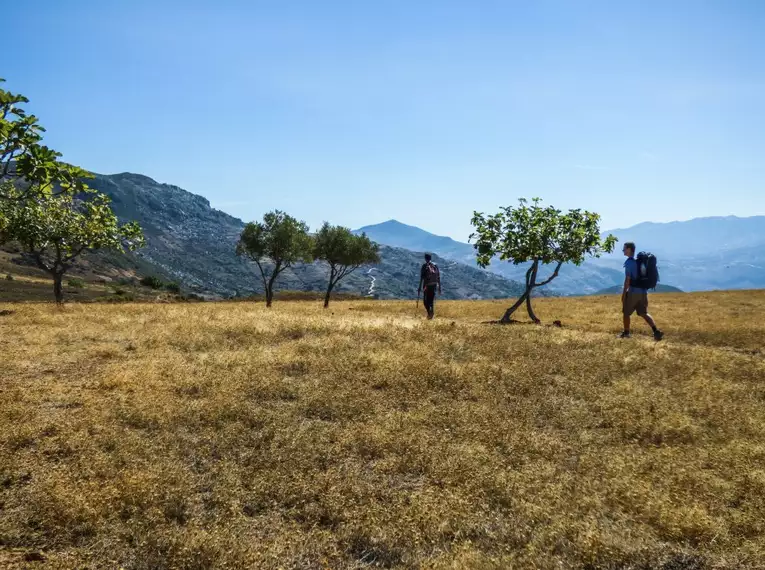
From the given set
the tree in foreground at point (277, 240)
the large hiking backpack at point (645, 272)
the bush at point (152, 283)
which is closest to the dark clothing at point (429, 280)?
the large hiking backpack at point (645, 272)

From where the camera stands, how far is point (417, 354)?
16312 millimetres

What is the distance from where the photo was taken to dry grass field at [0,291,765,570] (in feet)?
21.6

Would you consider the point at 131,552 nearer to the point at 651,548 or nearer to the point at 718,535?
the point at 651,548

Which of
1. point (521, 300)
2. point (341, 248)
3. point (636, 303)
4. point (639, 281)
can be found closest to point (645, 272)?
point (639, 281)

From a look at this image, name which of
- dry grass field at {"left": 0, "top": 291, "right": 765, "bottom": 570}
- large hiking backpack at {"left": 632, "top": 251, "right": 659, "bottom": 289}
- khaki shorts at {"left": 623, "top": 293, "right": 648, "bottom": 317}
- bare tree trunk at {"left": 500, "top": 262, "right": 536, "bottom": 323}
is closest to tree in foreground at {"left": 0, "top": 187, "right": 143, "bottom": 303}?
dry grass field at {"left": 0, "top": 291, "right": 765, "bottom": 570}

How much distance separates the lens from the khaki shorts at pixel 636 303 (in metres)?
21.7

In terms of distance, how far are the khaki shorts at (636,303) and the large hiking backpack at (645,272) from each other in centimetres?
47

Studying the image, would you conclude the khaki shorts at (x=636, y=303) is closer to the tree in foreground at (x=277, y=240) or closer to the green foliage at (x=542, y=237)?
the green foliage at (x=542, y=237)

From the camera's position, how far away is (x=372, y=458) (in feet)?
30.0

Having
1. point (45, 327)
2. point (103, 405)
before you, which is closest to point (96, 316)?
point (45, 327)

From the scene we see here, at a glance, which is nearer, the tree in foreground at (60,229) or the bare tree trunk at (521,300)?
the tree in foreground at (60,229)

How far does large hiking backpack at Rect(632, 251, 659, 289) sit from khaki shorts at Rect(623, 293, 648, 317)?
0.47 meters

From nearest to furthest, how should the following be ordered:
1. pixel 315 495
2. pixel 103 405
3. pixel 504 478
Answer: pixel 315 495, pixel 504 478, pixel 103 405

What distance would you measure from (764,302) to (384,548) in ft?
180
